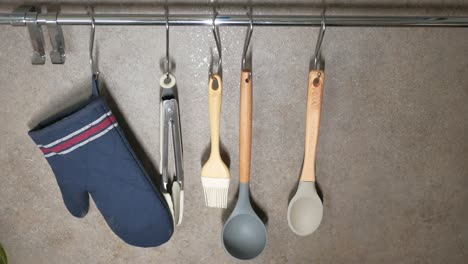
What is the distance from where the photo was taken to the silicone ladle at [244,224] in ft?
2.27

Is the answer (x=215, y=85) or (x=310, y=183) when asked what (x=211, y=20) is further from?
(x=310, y=183)

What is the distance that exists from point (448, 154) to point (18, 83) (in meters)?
0.76

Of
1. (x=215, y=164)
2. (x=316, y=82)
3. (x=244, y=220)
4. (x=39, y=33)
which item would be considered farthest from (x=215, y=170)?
(x=39, y=33)

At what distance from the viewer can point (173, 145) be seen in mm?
699

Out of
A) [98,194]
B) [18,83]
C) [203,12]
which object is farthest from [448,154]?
[18,83]

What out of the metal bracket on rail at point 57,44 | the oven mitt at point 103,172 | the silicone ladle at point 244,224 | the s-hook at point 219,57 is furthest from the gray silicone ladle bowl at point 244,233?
the metal bracket on rail at point 57,44

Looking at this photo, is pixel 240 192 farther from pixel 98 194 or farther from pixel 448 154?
pixel 448 154

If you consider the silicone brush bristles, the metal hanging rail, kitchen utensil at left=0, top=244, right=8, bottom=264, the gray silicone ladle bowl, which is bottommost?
kitchen utensil at left=0, top=244, right=8, bottom=264

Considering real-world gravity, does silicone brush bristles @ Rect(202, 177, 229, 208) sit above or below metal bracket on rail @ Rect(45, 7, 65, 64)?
below

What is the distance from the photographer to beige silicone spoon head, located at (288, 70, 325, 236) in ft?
2.13

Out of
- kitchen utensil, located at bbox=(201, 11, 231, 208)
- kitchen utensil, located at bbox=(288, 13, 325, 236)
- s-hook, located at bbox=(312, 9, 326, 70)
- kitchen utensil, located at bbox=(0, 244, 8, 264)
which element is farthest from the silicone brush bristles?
kitchen utensil, located at bbox=(0, 244, 8, 264)

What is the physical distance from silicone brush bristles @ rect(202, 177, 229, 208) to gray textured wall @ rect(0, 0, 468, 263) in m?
0.04

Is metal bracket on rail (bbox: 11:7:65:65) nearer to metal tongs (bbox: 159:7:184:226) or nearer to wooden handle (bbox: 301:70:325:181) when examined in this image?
metal tongs (bbox: 159:7:184:226)

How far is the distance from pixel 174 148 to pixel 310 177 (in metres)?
0.24
